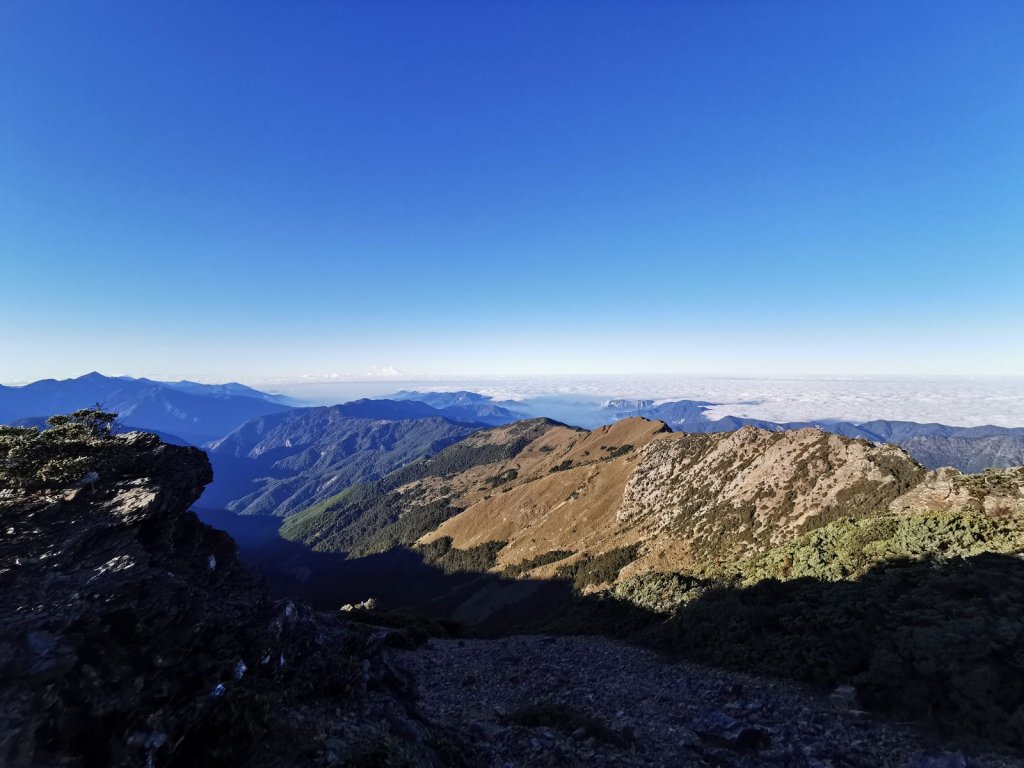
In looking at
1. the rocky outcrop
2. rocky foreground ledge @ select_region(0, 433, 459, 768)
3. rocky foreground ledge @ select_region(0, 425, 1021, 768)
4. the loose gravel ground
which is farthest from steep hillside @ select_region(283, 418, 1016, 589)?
rocky foreground ledge @ select_region(0, 433, 459, 768)

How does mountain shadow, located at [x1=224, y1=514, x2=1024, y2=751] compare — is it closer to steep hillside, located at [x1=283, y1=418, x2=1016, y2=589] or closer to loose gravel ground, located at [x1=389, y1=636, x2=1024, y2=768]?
loose gravel ground, located at [x1=389, y1=636, x2=1024, y2=768]

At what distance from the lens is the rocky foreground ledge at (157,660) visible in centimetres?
1141

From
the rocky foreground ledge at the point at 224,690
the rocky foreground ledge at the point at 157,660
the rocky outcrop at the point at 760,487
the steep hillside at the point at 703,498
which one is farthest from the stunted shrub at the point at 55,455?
the steep hillside at the point at 703,498

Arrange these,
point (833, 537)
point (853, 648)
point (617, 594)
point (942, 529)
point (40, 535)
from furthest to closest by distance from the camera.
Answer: point (617, 594)
point (833, 537)
point (942, 529)
point (853, 648)
point (40, 535)

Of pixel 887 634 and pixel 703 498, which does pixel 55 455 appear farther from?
pixel 703 498

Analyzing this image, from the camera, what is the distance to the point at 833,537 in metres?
38.7

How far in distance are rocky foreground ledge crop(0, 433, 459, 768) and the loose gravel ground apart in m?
4.83

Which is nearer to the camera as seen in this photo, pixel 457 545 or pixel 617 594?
pixel 617 594

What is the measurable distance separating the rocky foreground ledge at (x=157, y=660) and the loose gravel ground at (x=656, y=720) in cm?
483

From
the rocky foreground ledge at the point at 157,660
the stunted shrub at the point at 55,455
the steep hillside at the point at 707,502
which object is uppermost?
the stunted shrub at the point at 55,455

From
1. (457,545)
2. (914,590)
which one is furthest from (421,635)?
(457,545)

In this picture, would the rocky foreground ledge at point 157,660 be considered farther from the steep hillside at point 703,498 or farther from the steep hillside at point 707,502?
the steep hillside at point 703,498

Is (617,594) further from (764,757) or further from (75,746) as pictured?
(75,746)

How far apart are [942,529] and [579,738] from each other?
3098 cm
